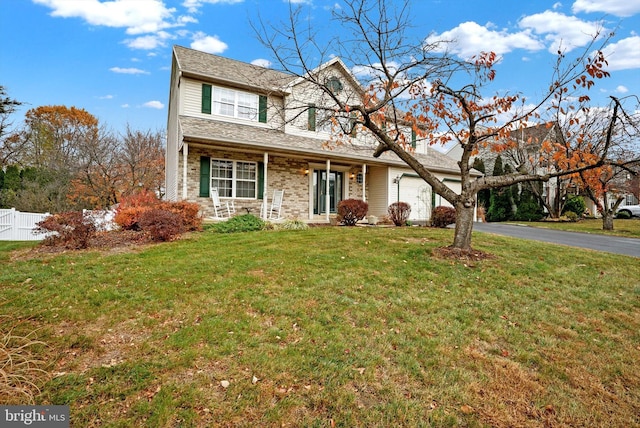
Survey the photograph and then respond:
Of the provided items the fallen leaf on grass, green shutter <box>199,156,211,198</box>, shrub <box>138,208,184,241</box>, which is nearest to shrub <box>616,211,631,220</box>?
green shutter <box>199,156,211,198</box>

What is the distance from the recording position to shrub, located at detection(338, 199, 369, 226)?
1102 cm

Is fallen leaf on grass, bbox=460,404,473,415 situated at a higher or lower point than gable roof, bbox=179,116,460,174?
lower

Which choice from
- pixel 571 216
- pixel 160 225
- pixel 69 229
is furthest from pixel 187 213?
pixel 571 216

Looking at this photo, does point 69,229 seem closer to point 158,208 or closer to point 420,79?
point 158,208

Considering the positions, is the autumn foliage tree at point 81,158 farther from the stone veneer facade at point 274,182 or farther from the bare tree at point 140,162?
the stone veneer facade at point 274,182

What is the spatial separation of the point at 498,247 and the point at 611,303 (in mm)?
3048

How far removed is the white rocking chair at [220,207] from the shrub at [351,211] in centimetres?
411

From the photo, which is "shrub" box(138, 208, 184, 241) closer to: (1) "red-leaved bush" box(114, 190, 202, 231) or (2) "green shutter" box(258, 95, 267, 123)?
(1) "red-leaved bush" box(114, 190, 202, 231)

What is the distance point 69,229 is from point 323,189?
936cm

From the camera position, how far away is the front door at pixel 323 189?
45.1 feet

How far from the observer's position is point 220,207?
1134cm

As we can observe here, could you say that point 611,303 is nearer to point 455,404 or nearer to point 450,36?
point 455,404

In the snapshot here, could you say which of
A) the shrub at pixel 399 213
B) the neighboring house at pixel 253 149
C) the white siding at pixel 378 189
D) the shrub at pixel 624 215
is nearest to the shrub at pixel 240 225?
the neighboring house at pixel 253 149

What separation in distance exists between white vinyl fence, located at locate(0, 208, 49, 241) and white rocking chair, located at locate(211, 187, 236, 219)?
20.9 feet
